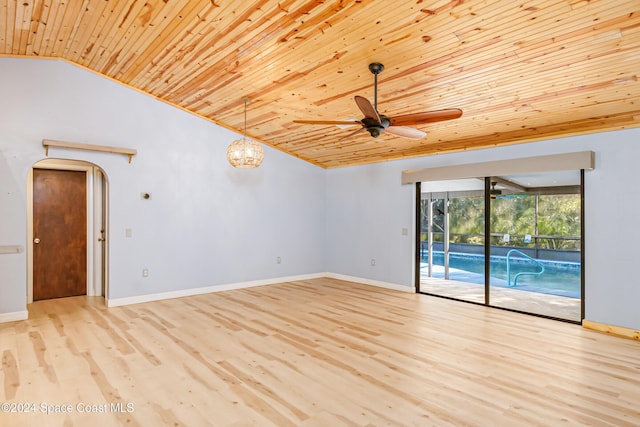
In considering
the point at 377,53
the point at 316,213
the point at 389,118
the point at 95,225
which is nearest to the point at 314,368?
the point at 389,118

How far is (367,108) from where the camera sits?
3.26m

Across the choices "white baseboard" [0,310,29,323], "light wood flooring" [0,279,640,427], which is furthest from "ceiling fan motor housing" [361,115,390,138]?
"white baseboard" [0,310,29,323]

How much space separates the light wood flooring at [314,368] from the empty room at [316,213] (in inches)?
1.1

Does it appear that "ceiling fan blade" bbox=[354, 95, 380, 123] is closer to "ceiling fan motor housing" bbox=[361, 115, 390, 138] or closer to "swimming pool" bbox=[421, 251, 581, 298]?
"ceiling fan motor housing" bbox=[361, 115, 390, 138]

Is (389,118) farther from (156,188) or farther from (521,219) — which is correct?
(156,188)

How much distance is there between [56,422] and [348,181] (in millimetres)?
6045

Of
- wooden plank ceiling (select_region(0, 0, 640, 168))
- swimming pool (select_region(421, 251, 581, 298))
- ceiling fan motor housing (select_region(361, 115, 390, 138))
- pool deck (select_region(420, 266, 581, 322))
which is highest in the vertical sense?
wooden plank ceiling (select_region(0, 0, 640, 168))

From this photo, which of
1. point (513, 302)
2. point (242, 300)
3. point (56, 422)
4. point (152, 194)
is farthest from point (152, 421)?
point (513, 302)

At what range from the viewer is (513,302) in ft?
18.0

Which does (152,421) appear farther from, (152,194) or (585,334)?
(585,334)

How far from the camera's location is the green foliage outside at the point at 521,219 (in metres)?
4.86

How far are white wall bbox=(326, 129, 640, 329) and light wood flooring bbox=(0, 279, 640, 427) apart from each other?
0.55 metres

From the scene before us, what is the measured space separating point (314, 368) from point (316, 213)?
4.88 metres

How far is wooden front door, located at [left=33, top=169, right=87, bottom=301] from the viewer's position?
18.8 feet
